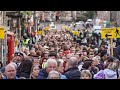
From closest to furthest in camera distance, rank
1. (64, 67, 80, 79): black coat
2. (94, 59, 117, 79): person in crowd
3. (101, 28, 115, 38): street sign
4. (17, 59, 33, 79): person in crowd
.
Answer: (64, 67, 80, 79): black coat → (94, 59, 117, 79): person in crowd → (17, 59, 33, 79): person in crowd → (101, 28, 115, 38): street sign

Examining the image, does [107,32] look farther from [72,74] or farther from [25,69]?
[72,74]

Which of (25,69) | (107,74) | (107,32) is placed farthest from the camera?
(107,32)

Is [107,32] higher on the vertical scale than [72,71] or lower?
higher

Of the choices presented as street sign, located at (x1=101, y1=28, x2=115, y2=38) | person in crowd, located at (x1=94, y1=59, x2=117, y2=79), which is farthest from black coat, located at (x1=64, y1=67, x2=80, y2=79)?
street sign, located at (x1=101, y1=28, x2=115, y2=38)

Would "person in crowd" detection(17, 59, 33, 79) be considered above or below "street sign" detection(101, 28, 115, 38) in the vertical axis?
below

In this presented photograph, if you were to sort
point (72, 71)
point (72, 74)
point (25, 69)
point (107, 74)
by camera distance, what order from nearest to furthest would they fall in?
1. point (72, 74)
2. point (72, 71)
3. point (107, 74)
4. point (25, 69)

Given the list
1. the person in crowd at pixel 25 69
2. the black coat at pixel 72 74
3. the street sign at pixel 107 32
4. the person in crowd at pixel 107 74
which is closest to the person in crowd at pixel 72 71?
the black coat at pixel 72 74

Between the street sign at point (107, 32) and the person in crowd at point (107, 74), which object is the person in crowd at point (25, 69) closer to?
the person in crowd at point (107, 74)

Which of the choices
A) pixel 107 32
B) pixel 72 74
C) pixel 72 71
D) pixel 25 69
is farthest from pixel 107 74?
pixel 107 32

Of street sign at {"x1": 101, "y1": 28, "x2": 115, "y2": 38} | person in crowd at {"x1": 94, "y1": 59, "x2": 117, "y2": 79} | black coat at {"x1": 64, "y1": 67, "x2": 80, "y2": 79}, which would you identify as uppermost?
street sign at {"x1": 101, "y1": 28, "x2": 115, "y2": 38}

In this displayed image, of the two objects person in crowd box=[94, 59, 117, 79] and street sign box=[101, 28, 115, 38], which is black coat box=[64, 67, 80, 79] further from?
street sign box=[101, 28, 115, 38]

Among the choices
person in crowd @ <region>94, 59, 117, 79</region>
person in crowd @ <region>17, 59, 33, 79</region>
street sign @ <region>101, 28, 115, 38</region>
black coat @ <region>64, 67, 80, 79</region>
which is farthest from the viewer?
street sign @ <region>101, 28, 115, 38</region>
